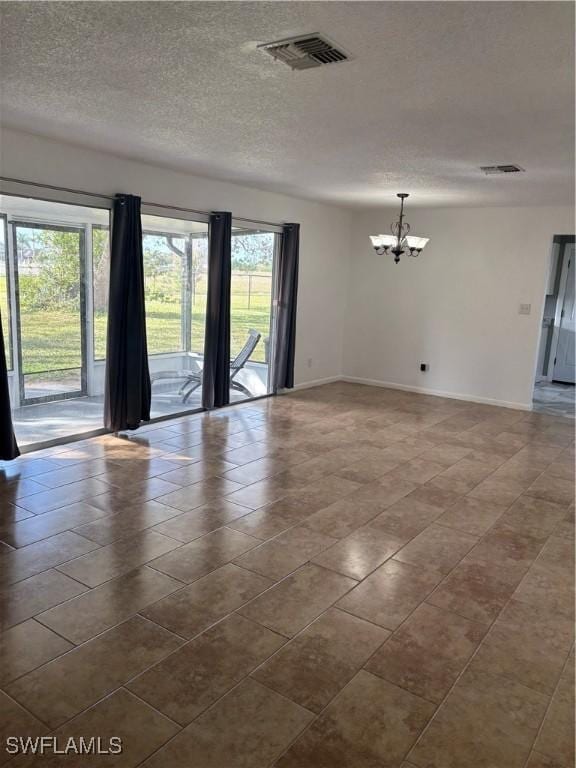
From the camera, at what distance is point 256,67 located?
2.58m

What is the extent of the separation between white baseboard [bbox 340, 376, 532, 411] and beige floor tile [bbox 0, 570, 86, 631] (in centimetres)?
586

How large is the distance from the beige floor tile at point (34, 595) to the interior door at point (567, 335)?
8.38m

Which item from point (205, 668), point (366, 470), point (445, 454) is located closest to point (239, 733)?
point (205, 668)

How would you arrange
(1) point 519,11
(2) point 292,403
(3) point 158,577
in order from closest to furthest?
1. (1) point 519,11
2. (3) point 158,577
3. (2) point 292,403

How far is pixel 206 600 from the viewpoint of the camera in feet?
8.68

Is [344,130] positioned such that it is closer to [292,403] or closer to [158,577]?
[158,577]

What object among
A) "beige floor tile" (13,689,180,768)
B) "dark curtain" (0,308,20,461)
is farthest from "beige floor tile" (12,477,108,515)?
"beige floor tile" (13,689,180,768)

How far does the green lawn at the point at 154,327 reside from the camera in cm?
455

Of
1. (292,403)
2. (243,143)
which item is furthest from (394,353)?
(243,143)

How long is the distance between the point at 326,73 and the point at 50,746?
2893mm

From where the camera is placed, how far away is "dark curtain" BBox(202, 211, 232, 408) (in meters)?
5.86

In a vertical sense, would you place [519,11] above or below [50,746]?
above

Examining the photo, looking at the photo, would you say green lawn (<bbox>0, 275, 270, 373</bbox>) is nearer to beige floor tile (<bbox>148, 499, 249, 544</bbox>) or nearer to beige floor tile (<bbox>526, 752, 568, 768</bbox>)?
beige floor tile (<bbox>148, 499, 249, 544</bbox>)

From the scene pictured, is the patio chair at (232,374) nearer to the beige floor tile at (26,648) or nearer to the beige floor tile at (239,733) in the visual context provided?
the beige floor tile at (26,648)
